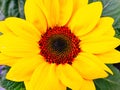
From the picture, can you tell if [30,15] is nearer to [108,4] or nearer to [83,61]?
[83,61]

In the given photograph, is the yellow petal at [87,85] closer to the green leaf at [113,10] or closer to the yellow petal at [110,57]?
the yellow petal at [110,57]

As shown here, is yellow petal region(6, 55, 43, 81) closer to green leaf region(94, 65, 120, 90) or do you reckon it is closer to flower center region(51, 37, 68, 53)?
flower center region(51, 37, 68, 53)

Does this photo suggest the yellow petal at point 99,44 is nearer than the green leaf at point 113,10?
Yes

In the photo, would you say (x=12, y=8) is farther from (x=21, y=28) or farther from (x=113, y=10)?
(x=113, y=10)

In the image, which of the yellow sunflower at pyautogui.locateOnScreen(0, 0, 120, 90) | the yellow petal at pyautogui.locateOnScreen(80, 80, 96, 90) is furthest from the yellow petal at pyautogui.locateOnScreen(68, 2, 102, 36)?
the yellow petal at pyautogui.locateOnScreen(80, 80, 96, 90)

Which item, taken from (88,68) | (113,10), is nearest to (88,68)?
(88,68)

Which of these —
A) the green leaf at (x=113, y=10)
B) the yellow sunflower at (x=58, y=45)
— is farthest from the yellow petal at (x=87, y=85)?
the green leaf at (x=113, y=10)
